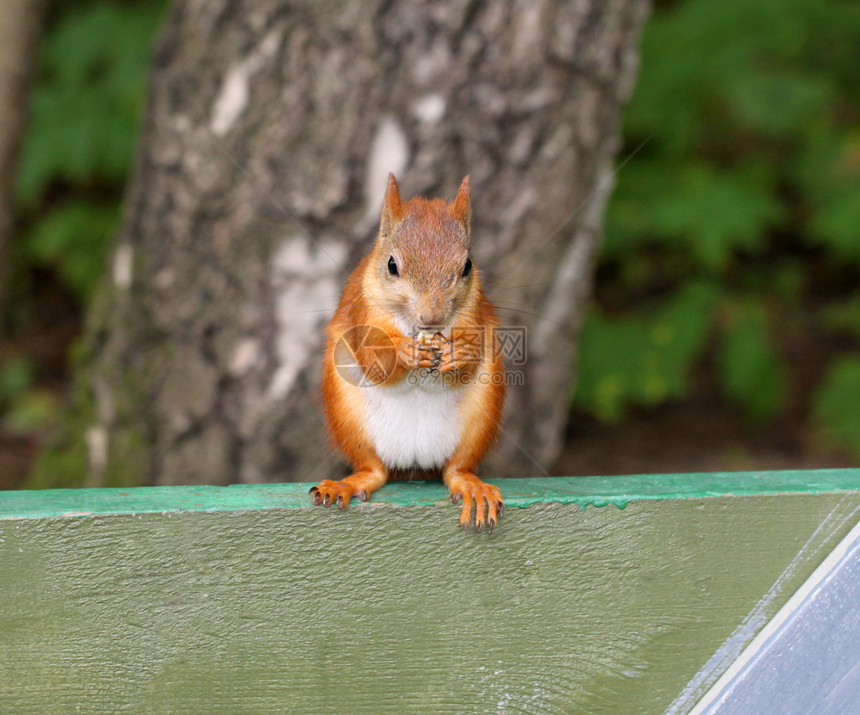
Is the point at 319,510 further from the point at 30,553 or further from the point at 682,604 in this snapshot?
the point at 682,604

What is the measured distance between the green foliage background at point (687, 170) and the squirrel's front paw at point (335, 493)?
2030 mm

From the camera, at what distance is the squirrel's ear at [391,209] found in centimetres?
125

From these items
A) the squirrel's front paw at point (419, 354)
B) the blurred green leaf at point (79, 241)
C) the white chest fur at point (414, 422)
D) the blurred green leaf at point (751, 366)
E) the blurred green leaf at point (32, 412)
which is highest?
the squirrel's front paw at point (419, 354)

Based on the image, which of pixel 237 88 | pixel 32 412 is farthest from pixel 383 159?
pixel 32 412

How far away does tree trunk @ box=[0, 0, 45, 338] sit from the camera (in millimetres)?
2164

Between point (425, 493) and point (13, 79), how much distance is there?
1673 millimetres

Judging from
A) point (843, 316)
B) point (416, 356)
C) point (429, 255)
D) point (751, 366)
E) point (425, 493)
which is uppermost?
point (429, 255)

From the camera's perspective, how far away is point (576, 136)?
2.04m

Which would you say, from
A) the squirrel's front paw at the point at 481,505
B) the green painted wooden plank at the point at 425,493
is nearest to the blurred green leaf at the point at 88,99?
the green painted wooden plank at the point at 425,493

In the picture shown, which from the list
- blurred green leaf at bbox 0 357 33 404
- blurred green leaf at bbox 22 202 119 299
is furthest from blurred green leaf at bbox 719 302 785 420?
blurred green leaf at bbox 0 357 33 404

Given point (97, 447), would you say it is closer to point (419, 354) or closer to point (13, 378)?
point (419, 354)

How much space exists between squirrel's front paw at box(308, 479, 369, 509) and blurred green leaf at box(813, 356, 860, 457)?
2.35 metres

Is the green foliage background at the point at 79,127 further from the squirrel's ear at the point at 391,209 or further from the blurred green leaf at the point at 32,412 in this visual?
the squirrel's ear at the point at 391,209

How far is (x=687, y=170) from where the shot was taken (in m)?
3.31
